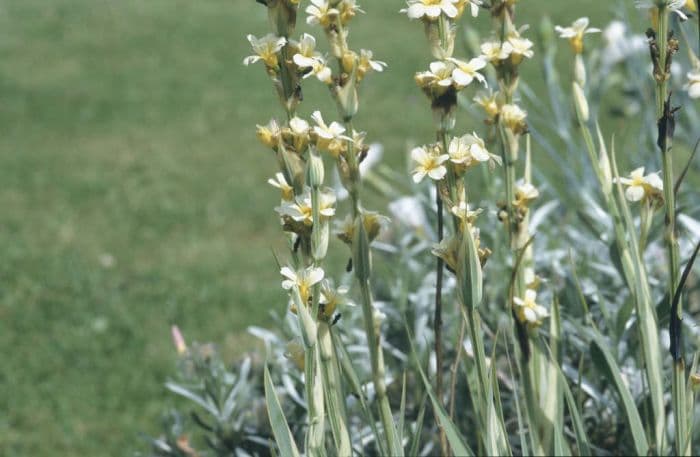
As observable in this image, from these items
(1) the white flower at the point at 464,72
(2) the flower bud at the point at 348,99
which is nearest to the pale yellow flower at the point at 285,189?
(2) the flower bud at the point at 348,99

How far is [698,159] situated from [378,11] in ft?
19.4

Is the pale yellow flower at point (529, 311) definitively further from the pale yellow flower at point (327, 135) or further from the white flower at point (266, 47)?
the white flower at point (266, 47)

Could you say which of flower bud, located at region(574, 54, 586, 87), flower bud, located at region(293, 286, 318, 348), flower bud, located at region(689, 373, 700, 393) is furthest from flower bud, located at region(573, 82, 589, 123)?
flower bud, located at region(293, 286, 318, 348)

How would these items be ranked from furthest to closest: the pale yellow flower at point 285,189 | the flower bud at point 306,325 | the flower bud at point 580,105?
the flower bud at point 580,105 → the pale yellow flower at point 285,189 → the flower bud at point 306,325

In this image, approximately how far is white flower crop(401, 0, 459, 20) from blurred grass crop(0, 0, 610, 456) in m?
0.33

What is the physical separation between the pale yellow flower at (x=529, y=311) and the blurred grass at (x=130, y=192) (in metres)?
0.30

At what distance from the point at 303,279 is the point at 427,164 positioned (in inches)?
6.9

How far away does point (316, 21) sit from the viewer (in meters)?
0.94

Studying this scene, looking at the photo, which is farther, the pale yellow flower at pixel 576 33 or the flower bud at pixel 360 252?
the pale yellow flower at pixel 576 33

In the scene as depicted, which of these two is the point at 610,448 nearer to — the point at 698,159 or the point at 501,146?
the point at 501,146

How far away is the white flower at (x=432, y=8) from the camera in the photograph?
91 cm

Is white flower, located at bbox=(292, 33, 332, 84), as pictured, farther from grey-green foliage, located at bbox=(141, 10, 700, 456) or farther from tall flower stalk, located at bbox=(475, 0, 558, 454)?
grey-green foliage, located at bbox=(141, 10, 700, 456)

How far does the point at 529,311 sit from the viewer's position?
40.9 inches

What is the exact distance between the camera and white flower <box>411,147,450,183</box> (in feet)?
2.99
